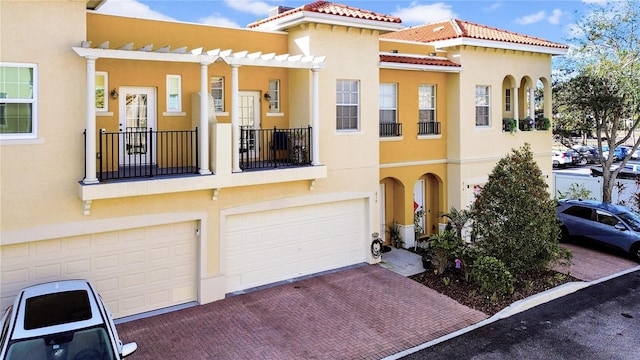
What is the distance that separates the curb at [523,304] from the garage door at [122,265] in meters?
5.36

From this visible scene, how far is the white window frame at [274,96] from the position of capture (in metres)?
14.1

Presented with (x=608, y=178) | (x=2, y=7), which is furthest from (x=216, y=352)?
(x=608, y=178)

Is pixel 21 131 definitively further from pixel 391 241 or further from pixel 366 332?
pixel 391 241

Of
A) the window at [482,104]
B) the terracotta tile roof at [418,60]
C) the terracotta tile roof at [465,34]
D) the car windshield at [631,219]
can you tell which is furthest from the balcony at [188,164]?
the car windshield at [631,219]

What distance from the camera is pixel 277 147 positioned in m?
14.0

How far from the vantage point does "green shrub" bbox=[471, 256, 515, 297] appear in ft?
41.1

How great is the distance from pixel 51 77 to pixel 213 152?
3.69m

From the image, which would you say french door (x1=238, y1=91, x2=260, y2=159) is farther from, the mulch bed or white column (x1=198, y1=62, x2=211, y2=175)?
the mulch bed

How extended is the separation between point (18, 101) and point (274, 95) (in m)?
6.61

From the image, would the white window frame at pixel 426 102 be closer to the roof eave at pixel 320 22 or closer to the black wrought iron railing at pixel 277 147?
the roof eave at pixel 320 22

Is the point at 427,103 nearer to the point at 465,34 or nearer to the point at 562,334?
the point at 465,34

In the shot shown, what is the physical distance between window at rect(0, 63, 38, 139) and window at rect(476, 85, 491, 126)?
47.0ft

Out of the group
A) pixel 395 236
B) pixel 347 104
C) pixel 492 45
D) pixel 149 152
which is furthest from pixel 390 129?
pixel 149 152

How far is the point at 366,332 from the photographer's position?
10.7 metres
